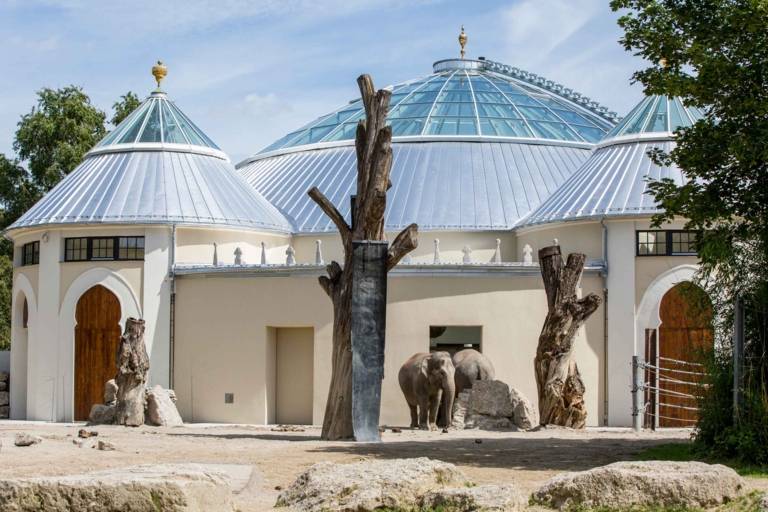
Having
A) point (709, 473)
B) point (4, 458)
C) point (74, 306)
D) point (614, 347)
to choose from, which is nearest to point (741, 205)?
point (709, 473)

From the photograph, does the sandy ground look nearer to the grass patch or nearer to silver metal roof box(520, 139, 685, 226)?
the grass patch

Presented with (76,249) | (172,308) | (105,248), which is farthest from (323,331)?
(76,249)

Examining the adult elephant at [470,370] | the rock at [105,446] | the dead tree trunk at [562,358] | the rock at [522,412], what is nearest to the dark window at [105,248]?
the adult elephant at [470,370]

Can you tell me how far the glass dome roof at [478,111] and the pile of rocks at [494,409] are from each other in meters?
16.6

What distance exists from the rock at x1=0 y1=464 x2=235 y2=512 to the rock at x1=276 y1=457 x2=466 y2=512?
1215 millimetres

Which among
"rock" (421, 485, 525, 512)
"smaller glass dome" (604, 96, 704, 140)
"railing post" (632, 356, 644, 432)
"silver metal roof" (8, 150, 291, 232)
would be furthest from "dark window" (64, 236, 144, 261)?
"rock" (421, 485, 525, 512)

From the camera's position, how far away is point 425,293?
35844 millimetres

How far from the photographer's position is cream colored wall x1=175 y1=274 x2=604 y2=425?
1405 inches

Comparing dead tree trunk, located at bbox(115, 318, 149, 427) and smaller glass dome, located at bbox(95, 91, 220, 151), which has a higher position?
smaller glass dome, located at bbox(95, 91, 220, 151)

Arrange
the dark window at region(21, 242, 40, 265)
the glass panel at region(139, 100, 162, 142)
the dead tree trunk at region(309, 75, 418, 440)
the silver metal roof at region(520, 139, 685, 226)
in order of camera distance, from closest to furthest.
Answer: the dead tree trunk at region(309, 75, 418, 440)
the silver metal roof at region(520, 139, 685, 226)
the dark window at region(21, 242, 40, 265)
the glass panel at region(139, 100, 162, 142)

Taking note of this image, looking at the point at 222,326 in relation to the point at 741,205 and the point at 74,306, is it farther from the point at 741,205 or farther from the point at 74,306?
the point at 741,205

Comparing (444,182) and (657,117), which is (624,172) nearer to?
(657,117)

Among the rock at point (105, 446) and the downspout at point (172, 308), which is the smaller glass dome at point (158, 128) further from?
the rock at point (105, 446)

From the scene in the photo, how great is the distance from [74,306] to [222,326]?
4536 millimetres
